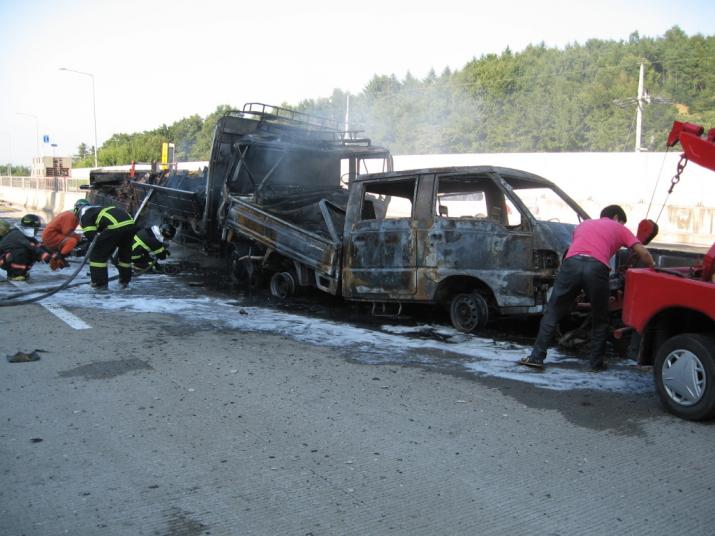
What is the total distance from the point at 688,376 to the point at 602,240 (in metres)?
1.43

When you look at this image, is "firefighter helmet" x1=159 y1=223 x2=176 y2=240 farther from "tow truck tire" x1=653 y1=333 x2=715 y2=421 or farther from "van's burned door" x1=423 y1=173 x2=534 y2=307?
"tow truck tire" x1=653 y1=333 x2=715 y2=421

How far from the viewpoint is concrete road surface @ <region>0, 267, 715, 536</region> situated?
9.77 feet

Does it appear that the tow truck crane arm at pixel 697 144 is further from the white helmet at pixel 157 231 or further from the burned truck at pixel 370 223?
the white helmet at pixel 157 231

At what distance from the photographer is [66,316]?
7.39m

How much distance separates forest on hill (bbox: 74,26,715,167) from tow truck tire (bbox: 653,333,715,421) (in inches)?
1517

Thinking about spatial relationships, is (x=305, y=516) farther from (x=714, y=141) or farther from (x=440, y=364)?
(x=714, y=141)

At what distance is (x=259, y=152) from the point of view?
9820 mm

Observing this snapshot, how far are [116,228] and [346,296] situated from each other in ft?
13.1

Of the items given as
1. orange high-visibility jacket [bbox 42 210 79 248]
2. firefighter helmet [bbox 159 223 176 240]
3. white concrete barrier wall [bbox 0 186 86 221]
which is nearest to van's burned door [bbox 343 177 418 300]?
firefighter helmet [bbox 159 223 176 240]

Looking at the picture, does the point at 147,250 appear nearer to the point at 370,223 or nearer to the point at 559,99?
the point at 370,223

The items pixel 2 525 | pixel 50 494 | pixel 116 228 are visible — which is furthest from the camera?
pixel 116 228

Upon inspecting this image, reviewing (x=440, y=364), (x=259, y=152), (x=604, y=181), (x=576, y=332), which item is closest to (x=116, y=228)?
(x=259, y=152)

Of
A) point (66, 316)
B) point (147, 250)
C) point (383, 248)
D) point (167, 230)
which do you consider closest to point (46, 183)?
point (167, 230)

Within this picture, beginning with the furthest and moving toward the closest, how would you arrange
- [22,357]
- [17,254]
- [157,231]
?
[157,231], [17,254], [22,357]
